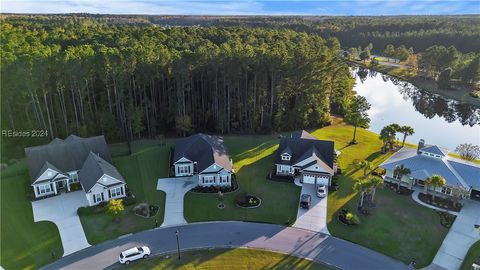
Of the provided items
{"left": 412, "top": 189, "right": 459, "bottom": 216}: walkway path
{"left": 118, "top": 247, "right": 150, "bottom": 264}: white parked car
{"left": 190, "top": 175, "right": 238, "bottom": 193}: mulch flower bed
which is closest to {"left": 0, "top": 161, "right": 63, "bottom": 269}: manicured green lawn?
{"left": 118, "top": 247, "right": 150, "bottom": 264}: white parked car

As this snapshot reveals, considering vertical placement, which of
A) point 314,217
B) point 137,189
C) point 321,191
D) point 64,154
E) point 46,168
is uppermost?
point 64,154

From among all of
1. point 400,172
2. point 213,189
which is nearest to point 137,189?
point 213,189

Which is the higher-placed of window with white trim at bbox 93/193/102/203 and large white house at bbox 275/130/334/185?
large white house at bbox 275/130/334/185

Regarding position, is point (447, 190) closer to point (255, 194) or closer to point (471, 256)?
point (471, 256)

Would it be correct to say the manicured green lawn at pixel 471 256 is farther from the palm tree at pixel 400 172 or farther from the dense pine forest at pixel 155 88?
the dense pine forest at pixel 155 88

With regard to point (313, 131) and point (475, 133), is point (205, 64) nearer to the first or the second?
point (313, 131)

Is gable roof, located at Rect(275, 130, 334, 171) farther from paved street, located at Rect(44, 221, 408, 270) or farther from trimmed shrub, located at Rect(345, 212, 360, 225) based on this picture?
paved street, located at Rect(44, 221, 408, 270)
